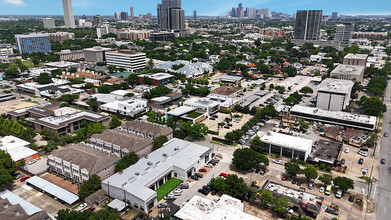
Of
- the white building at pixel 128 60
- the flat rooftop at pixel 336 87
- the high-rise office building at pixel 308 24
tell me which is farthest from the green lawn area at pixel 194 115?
the high-rise office building at pixel 308 24

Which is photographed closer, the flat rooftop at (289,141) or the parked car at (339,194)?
the parked car at (339,194)

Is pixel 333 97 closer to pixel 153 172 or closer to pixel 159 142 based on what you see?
pixel 159 142

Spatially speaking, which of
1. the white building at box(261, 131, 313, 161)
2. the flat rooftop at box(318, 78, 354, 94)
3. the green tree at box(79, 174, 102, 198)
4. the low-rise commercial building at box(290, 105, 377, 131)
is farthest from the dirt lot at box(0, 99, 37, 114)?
the flat rooftop at box(318, 78, 354, 94)

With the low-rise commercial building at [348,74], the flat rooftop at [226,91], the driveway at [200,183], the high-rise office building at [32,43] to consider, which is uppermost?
the high-rise office building at [32,43]

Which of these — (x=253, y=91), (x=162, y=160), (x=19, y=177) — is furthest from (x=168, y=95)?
(x=19, y=177)

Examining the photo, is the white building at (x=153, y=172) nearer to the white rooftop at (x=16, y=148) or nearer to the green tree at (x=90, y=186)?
the green tree at (x=90, y=186)

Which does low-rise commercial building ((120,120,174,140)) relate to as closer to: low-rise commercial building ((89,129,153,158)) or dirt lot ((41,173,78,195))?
low-rise commercial building ((89,129,153,158))

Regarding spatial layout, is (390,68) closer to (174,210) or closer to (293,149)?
(293,149)

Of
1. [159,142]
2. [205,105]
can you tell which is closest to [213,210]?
[159,142]
